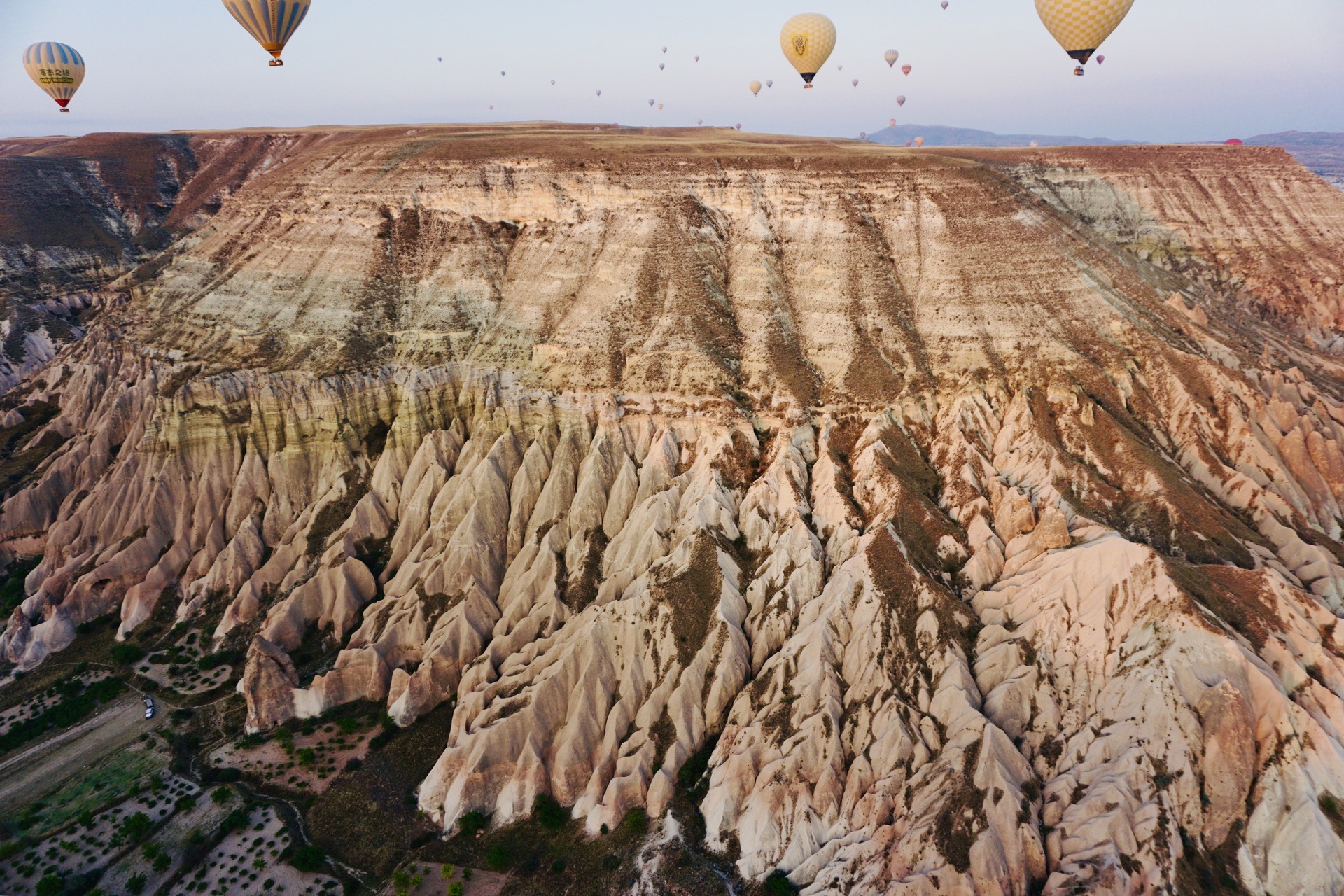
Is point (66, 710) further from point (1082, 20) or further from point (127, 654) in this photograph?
point (1082, 20)

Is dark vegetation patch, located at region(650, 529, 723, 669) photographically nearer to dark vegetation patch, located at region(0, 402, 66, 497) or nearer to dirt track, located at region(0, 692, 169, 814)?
dirt track, located at region(0, 692, 169, 814)

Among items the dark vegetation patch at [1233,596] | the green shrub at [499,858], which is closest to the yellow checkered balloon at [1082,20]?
the dark vegetation patch at [1233,596]

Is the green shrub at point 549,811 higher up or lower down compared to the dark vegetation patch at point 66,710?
higher up

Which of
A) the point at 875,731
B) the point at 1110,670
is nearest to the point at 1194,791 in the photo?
the point at 1110,670

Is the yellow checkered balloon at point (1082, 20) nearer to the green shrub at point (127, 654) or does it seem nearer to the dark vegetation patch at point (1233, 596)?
the dark vegetation patch at point (1233, 596)

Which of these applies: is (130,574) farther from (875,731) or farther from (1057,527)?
(1057,527)

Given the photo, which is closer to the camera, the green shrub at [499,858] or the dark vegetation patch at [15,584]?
the green shrub at [499,858]

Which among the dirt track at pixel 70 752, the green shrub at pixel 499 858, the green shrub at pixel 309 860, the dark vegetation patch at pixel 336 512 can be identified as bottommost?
the dirt track at pixel 70 752
